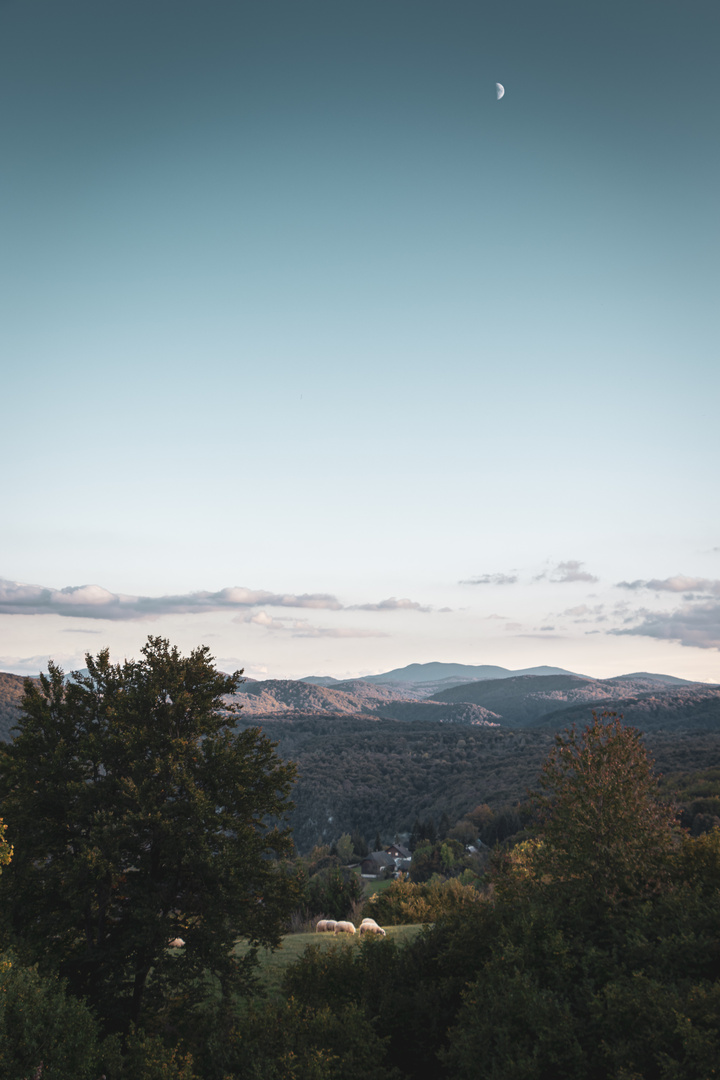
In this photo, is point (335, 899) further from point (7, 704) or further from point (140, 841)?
point (7, 704)

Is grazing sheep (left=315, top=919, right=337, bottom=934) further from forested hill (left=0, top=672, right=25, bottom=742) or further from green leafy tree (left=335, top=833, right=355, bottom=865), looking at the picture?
forested hill (left=0, top=672, right=25, bottom=742)

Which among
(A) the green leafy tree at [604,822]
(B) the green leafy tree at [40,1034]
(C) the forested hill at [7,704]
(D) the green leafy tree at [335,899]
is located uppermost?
(A) the green leafy tree at [604,822]

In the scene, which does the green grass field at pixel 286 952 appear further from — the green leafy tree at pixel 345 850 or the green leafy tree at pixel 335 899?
the green leafy tree at pixel 345 850

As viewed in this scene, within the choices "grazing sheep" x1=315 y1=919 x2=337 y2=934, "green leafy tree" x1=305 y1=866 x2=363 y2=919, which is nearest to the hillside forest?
"grazing sheep" x1=315 y1=919 x2=337 y2=934

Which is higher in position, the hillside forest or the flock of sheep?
the hillside forest

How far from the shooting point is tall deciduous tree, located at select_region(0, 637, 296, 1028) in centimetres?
1633

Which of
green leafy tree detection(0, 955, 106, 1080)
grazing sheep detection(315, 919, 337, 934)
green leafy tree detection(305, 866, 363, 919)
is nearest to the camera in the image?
green leafy tree detection(0, 955, 106, 1080)

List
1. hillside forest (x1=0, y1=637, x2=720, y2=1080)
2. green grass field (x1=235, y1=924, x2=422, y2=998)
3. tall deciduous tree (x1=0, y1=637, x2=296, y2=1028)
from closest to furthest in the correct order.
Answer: hillside forest (x1=0, y1=637, x2=720, y2=1080) → tall deciduous tree (x1=0, y1=637, x2=296, y2=1028) → green grass field (x1=235, y1=924, x2=422, y2=998)

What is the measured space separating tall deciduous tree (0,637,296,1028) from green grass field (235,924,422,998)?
3.73m

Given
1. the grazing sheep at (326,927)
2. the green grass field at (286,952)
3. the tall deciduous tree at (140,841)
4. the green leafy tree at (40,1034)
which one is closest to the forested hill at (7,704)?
the grazing sheep at (326,927)

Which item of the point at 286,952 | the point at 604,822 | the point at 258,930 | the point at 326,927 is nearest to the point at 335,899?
the point at 326,927

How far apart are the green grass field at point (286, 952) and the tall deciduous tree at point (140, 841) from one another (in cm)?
373

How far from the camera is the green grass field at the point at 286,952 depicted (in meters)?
21.4

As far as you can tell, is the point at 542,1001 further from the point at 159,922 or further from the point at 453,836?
the point at 453,836
